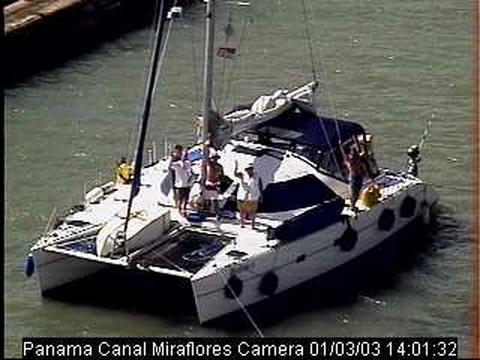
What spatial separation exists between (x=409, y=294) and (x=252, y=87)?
39.1ft

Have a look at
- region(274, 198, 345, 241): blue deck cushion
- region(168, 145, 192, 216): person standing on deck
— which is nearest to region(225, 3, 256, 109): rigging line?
region(168, 145, 192, 216): person standing on deck

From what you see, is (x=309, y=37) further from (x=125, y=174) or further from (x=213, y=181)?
(x=213, y=181)

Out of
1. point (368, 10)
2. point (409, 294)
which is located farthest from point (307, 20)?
point (409, 294)

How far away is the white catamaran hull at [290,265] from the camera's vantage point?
25250 millimetres

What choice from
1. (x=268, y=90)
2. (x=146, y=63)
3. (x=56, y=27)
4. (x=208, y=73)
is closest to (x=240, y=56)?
(x=146, y=63)

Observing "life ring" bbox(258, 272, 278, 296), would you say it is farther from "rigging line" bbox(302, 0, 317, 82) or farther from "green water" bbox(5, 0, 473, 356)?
"rigging line" bbox(302, 0, 317, 82)

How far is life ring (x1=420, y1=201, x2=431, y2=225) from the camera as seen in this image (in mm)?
29609

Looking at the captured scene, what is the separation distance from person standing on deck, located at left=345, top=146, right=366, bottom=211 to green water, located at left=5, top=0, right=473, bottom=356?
1.54m

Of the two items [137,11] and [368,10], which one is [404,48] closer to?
[368,10]

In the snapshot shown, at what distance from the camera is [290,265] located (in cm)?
2631

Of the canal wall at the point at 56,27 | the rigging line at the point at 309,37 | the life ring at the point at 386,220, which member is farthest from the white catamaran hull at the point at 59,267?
the canal wall at the point at 56,27

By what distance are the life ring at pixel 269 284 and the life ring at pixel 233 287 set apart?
0.48 metres

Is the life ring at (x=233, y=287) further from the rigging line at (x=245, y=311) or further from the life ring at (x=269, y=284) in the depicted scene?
the life ring at (x=269, y=284)

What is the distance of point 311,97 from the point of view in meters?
29.8
